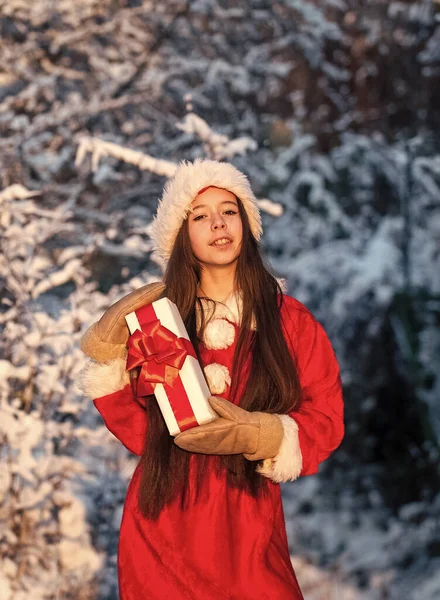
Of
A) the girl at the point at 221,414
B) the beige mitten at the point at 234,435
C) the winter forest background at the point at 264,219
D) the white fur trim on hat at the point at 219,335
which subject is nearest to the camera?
the beige mitten at the point at 234,435

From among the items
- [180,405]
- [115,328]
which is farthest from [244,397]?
[115,328]

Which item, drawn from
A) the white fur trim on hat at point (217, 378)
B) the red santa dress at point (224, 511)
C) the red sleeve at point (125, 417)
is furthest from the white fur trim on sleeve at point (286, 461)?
the red sleeve at point (125, 417)

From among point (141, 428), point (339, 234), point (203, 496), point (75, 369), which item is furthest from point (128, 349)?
point (339, 234)

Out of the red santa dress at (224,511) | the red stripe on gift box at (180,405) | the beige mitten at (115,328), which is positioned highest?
the beige mitten at (115,328)

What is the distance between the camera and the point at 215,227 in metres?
1.79

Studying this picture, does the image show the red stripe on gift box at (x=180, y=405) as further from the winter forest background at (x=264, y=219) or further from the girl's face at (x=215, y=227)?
the winter forest background at (x=264, y=219)

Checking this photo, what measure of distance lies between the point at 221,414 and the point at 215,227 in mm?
408

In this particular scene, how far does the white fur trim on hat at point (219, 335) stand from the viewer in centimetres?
177

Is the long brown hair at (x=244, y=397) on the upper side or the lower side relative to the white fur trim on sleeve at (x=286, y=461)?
upper

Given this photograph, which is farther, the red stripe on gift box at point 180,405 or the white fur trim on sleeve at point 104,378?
the white fur trim on sleeve at point 104,378

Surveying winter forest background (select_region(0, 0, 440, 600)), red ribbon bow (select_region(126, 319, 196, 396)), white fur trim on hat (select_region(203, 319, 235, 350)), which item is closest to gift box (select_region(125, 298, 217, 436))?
red ribbon bow (select_region(126, 319, 196, 396))

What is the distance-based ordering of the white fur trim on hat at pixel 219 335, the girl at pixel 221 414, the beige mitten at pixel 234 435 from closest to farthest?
the beige mitten at pixel 234 435
the girl at pixel 221 414
the white fur trim on hat at pixel 219 335

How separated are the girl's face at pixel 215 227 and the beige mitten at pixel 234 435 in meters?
0.34

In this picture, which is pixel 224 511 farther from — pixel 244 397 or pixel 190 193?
pixel 190 193
